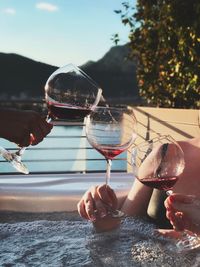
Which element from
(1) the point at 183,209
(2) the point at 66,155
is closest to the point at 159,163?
(1) the point at 183,209

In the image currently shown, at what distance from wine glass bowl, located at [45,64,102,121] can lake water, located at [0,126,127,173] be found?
345 centimetres

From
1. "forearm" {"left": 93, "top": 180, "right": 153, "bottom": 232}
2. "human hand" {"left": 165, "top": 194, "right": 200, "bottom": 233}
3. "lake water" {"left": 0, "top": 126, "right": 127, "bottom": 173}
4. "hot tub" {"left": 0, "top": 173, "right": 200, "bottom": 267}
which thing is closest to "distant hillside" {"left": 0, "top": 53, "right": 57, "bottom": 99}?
"lake water" {"left": 0, "top": 126, "right": 127, "bottom": 173}

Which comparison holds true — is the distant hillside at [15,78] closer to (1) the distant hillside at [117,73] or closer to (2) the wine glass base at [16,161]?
(1) the distant hillside at [117,73]

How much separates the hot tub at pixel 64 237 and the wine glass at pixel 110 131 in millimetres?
321

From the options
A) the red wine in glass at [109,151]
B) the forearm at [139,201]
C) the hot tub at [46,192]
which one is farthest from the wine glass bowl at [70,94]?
the hot tub at [46,192]

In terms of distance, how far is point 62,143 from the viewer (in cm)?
573

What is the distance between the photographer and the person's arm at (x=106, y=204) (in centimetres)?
166

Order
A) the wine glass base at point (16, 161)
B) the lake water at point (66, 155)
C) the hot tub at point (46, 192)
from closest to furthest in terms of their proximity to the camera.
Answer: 1. the wine glass base at point (16, 161)
2. the hot tub at point (46, 192)
3. the lake water at point (66, 155)

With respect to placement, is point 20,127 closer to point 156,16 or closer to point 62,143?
point 156,16

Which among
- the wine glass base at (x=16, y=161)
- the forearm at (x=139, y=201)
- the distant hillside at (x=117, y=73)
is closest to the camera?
the wine glass base at (x=16, y=161)

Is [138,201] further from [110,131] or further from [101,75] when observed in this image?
[101,75]

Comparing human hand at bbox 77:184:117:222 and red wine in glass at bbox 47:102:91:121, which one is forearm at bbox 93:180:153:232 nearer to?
human hand at bbox 77:184:117:222

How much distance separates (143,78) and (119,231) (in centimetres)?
373

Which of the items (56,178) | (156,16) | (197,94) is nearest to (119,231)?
(56,178)
